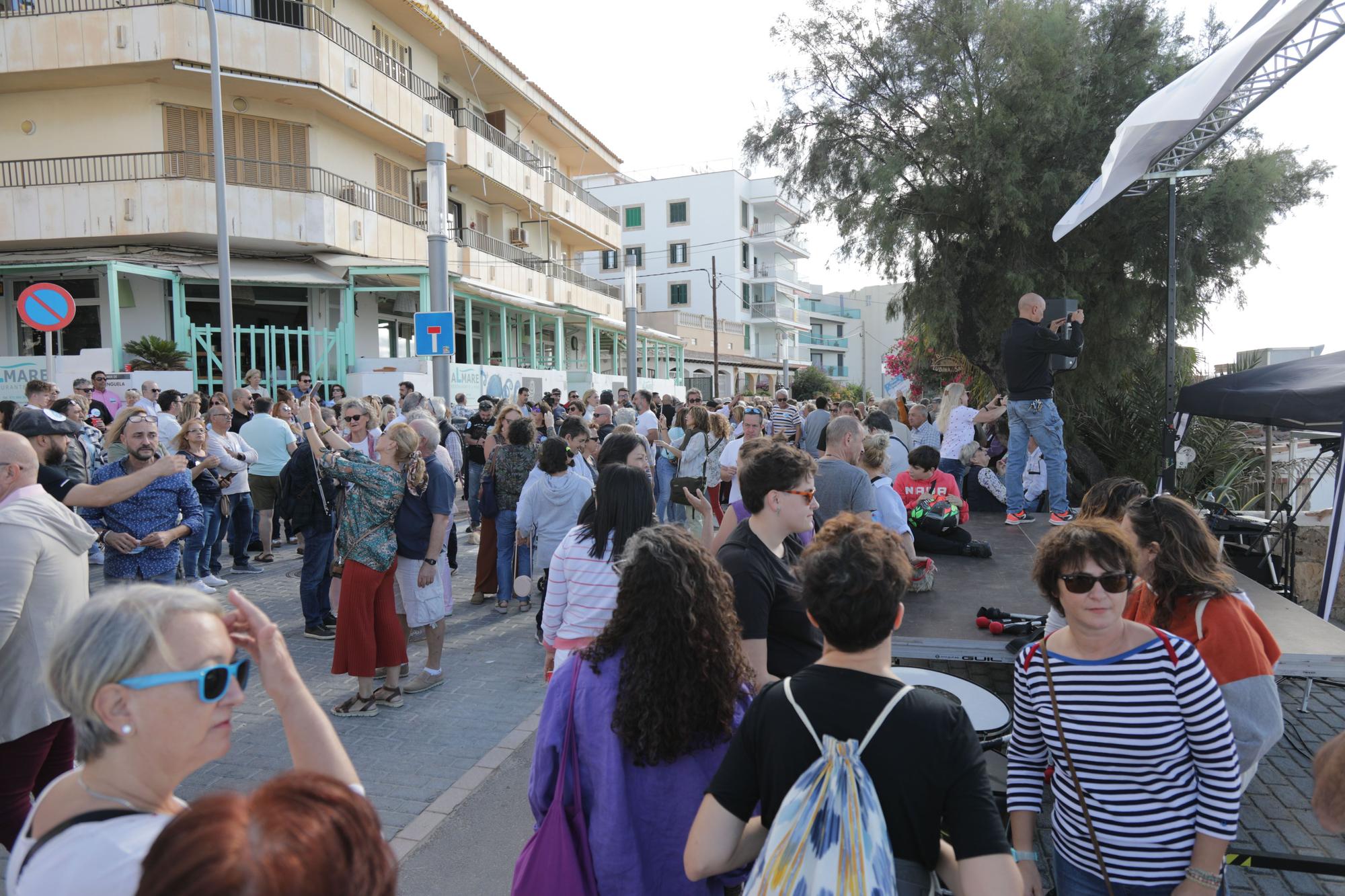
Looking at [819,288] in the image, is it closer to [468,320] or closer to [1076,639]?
[468,320]

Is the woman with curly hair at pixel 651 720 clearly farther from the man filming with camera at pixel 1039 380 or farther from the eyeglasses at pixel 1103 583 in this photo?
the man filming with camera at pixel 1039 380

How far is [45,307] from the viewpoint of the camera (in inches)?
414

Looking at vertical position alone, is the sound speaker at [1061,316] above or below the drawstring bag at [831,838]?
above

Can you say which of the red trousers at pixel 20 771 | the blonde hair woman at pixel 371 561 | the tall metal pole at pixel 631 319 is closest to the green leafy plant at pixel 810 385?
the tall metal pole at pixel 631 319

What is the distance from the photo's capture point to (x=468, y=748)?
5172 mm

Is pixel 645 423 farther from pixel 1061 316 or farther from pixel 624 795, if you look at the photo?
pixel 624 795

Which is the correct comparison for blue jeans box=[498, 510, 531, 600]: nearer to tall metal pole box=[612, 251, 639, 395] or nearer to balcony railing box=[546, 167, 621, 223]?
tall metal pole box=[612, 251, 639, 395]

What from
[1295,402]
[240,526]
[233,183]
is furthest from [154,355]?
[1295,402]

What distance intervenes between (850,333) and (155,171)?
64682mm

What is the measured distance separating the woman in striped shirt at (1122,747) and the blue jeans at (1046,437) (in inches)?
196

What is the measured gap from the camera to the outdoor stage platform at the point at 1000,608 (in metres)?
4.14

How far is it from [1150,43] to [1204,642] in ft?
Answer: 42.9

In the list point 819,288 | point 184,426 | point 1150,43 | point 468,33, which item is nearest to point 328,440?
point 184,426

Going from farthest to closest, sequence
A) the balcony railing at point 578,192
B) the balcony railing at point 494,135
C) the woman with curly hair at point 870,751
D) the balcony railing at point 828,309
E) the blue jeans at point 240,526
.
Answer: the balcony railing at point 828,309 < the balcony railing at point 578,192 < the balcony railing at point 494,135 < the blue jeans at point 240,526 < the woman with curly hair at point 870,751
